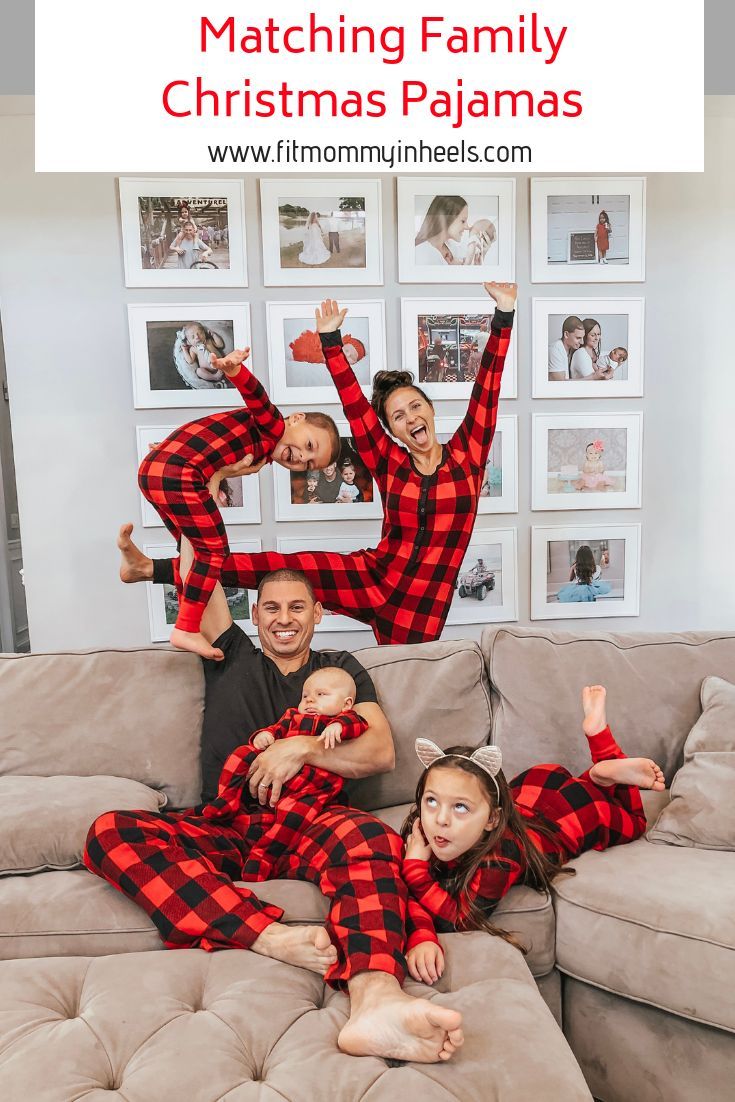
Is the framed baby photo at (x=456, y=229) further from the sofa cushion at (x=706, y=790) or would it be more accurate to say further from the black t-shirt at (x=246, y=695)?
the sofa cushion at (x=706, y=790)

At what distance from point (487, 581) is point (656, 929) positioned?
1789mm

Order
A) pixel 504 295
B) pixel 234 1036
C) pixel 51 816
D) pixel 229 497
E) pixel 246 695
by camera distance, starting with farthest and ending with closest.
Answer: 1. pixel 229 497
2. pixel 504 295
3. pixel 246 695
4. pixel 51 816
5. pixel 234 1036

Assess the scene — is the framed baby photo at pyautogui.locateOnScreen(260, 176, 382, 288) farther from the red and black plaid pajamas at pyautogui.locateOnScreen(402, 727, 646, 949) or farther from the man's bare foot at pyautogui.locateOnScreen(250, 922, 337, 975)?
the man's bare foot at pyautogui.locateOnScreen(250, 922, 337, 975)

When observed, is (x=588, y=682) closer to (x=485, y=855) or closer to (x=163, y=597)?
(x=485, y=855)

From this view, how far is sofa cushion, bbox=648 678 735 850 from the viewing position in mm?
1702

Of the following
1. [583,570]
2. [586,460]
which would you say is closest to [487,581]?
[583,570]

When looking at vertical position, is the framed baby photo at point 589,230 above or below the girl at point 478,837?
above

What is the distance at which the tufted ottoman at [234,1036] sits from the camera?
106 cm

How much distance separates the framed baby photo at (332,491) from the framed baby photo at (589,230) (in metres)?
0.94

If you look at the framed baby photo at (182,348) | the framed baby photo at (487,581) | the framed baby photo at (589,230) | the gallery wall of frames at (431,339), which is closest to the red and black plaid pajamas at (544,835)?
the framed baby photo at (487,581)

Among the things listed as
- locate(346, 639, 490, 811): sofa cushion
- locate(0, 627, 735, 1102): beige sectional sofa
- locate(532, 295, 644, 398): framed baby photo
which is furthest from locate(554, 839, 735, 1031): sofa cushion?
locate(532, 295, 644, 398): framed baby photo

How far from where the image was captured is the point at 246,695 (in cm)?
196

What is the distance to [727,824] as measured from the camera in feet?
5.56

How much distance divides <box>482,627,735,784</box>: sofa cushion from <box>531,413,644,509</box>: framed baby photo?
108 cm
